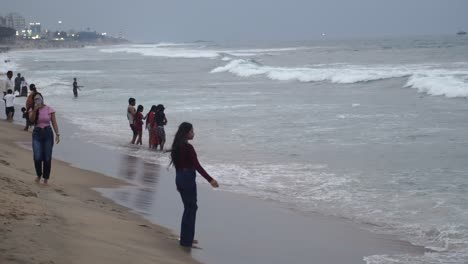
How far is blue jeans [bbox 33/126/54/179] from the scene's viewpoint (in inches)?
369

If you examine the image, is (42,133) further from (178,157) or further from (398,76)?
(398,76)

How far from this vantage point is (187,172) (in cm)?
726

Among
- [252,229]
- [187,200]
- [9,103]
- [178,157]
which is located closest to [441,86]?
[9,103]

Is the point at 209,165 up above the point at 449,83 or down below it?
below

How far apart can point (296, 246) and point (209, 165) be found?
580 centimetres

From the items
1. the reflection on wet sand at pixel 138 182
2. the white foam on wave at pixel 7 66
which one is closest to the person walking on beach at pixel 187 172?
the reflection on wet sand at pixel 138 182

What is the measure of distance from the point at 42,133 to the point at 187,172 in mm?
3020

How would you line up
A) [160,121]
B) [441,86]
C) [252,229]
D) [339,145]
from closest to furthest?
[252,229] → [160,121] → [339,145] → [441,86]

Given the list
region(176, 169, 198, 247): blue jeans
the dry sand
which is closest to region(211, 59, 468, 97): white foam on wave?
the dry sand

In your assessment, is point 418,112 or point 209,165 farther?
point 418,112

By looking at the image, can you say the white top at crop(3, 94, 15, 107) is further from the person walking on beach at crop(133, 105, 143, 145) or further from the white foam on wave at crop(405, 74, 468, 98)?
the white foam on wave at crop(405, 74, 468, 98)

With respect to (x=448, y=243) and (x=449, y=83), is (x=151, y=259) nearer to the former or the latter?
(x=448, y=243)

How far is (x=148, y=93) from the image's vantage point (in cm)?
3328

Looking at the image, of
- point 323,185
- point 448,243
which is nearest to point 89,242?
point 448,243
